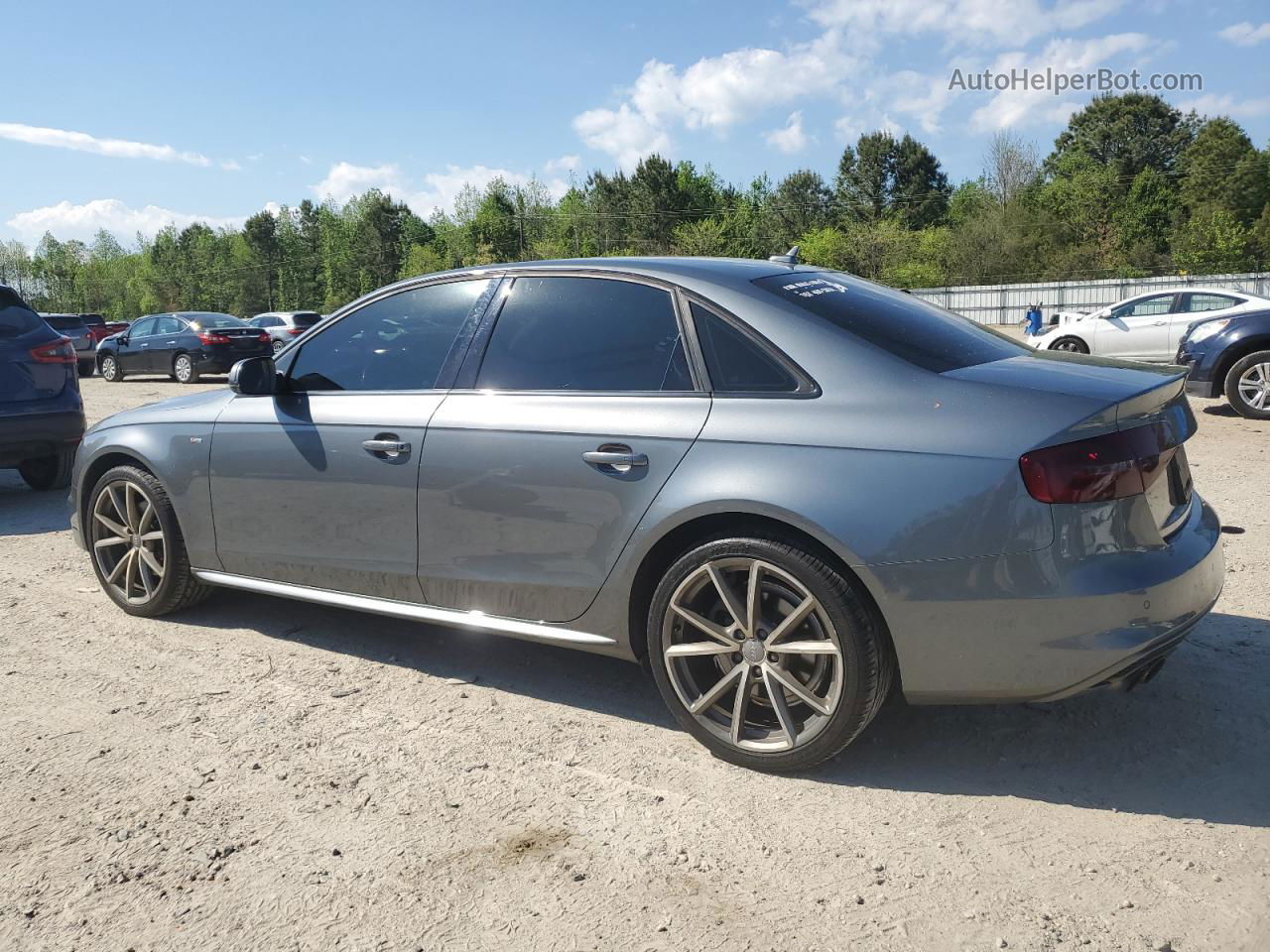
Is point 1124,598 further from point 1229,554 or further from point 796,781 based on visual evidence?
point 1229,554

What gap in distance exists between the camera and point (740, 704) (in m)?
3.18

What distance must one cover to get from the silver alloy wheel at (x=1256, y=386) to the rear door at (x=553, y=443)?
10082mm

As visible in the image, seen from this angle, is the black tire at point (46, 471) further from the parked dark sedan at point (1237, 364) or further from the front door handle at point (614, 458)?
the parked dark sedan at point (1237, 364)

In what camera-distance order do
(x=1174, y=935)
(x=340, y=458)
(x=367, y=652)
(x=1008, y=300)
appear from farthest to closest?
(x=1008, y=300), (x=367, y=652), (x=340, y=458), (x=1174, y=935)

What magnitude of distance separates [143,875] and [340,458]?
5.64ft

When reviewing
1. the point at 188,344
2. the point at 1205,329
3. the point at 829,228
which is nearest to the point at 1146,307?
the point at 1205,329

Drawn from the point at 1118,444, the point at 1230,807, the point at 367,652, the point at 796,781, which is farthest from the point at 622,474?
the point at 1230,807

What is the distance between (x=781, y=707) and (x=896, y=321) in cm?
132

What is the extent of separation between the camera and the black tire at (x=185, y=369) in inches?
838

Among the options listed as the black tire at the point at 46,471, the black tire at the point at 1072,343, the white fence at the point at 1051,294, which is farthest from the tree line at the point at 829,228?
the black tire at the point at 46,471

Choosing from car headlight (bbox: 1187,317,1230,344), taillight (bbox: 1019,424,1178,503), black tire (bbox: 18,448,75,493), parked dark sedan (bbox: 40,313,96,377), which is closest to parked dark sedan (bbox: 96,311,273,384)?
parked dark sedan (bbox: 40,313,96,377)

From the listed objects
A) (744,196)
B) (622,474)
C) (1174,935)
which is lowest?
(1174,935)

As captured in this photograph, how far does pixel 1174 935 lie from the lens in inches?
91.8

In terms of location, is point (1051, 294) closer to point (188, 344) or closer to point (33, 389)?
point (188, 344)
